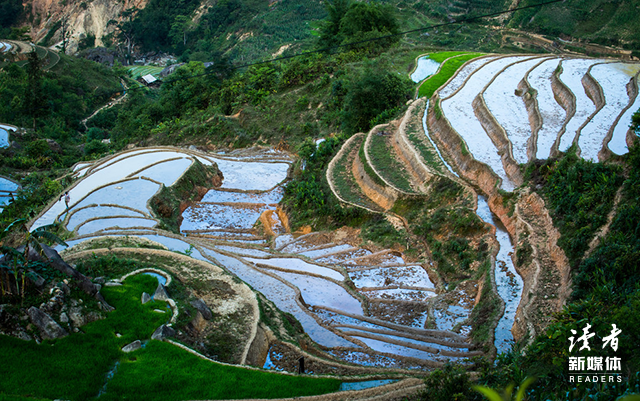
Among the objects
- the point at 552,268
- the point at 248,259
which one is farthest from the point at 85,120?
the point at 552,268

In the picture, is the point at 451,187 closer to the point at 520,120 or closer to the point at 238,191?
the point at 520,120

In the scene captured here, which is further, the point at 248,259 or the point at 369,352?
the point at 248,259

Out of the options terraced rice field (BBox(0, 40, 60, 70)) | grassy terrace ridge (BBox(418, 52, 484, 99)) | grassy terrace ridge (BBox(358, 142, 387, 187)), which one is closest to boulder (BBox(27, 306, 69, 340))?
grassy terrace ridge (BBox(358, 142, 387, 187))

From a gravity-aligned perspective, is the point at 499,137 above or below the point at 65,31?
below

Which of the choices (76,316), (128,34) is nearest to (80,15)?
(128,34)

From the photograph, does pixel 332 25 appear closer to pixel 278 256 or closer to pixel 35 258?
pixel 278 256

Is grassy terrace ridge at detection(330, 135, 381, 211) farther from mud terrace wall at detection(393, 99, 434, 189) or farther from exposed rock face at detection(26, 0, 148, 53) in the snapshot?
exposed rock face at detection(26, 0, 148, 53)
